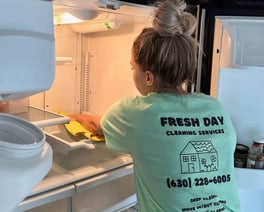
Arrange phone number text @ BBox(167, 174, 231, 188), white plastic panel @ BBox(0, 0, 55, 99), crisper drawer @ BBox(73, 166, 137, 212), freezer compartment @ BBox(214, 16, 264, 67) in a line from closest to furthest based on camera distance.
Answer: white plastic panel @ BBox(0, 0, 55, 99), phone number text @ BBox(167, 174, 231, 188), crisper drawer @ BBox(73, 166, 137, 212), freezer compartment @ BBox(214, 16, 264, 67)

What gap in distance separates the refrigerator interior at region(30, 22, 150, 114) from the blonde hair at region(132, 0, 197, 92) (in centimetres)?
44

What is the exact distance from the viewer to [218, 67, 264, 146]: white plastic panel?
132 cm

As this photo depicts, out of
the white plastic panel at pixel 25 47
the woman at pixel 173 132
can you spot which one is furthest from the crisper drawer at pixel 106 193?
the white plastic panel at pixel 25 47

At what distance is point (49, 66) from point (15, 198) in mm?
296

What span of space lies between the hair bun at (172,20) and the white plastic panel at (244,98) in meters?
0.32

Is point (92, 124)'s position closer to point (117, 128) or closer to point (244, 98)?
point (117, 128)

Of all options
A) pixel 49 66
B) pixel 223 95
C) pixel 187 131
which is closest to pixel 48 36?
pixel 49 66

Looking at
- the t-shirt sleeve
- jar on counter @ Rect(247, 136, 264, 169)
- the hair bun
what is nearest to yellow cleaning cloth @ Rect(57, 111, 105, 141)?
the t-shirt sleeve

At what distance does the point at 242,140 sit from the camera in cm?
139

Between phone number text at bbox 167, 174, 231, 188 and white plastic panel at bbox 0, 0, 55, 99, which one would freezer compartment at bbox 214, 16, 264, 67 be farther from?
white plastic panel at bbox 0, 0, 55, 99

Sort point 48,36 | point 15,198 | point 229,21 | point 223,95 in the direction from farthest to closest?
point 223,95 → point 229,21 → point 48,36 → point 15,198

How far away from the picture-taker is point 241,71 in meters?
1.32

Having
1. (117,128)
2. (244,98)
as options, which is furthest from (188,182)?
(244,98)

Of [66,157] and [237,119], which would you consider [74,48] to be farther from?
[237,119]
